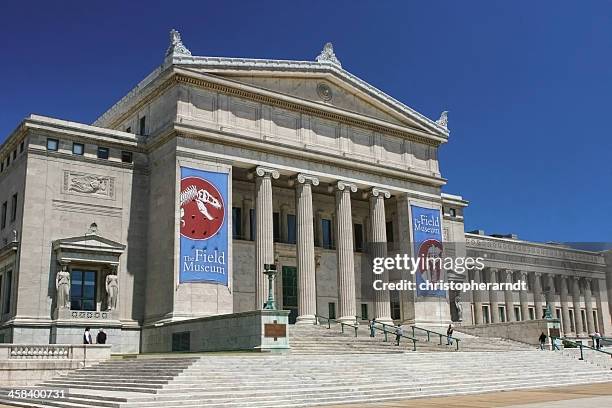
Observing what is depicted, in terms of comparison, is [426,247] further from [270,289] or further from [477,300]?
[270,289]

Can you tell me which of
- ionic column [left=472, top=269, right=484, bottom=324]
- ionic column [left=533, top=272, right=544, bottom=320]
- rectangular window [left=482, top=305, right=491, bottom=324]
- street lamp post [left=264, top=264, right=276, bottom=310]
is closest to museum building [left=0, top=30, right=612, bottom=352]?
street lamp post [left=264, top=264, right=276, bottom=310]

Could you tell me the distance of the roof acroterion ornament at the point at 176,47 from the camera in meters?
40.9

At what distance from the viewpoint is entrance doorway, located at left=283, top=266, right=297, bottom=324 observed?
1846 inches

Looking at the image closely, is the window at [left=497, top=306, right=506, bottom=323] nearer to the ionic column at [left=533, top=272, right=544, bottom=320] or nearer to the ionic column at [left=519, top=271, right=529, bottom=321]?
the ionic column at [left=519, top=271, right=529, bottom=321]

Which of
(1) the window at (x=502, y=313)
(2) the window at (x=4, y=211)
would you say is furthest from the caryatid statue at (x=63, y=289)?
(1) the window at (x=502, y=313)

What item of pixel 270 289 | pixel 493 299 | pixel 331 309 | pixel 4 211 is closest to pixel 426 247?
pixel 331 309

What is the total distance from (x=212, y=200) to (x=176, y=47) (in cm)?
964

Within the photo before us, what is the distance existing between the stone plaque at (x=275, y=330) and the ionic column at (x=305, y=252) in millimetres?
11643

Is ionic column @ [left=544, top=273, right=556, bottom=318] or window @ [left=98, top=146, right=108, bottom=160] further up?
window @ [left=98, top=146, right=108, bottom=160]

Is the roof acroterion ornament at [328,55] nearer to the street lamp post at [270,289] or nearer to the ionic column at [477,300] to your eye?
the street lamp post at [270,289]

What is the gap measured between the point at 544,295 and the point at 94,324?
53940 mm

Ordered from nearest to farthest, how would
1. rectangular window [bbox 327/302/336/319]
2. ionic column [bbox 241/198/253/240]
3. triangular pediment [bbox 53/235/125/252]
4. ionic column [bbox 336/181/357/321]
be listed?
triangular pediment [bbox 53/235/125/252] < ionic column [bbox 336/181/357/321] < ionic column [bbox 241/198/253/240] < rectangular window [bbox 327/302/336/319]

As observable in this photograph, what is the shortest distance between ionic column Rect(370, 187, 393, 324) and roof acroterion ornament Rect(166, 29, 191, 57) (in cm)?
1654

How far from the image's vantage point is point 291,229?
4972 cm
